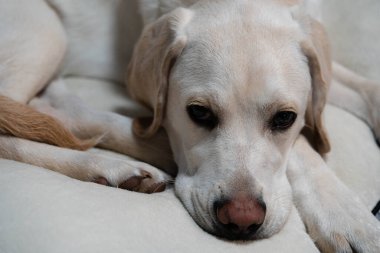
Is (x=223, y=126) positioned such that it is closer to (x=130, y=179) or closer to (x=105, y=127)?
(x=130, y=179)

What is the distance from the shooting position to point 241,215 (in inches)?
61.4

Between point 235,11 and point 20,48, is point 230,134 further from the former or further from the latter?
point 20,48

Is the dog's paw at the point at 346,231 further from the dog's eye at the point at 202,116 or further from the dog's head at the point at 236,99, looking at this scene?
the dog's eye at the point at 202,116

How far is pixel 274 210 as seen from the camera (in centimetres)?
169

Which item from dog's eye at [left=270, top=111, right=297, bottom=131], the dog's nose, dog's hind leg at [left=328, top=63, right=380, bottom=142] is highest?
dog's eye at [left=270, top=111, right=297, bottom=131]

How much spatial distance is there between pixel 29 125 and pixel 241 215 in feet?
2.69

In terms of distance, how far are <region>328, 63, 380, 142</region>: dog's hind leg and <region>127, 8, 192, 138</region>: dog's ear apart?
835mm

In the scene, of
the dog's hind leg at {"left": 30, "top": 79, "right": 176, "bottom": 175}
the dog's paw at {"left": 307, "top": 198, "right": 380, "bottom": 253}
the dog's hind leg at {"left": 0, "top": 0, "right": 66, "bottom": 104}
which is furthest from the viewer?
the dog's hind leg at {"left": 0, "top": 0, "right": 66, "bottom": 104}

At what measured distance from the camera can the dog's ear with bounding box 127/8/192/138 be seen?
74.9 inches

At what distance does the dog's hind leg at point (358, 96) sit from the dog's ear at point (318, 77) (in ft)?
1.25

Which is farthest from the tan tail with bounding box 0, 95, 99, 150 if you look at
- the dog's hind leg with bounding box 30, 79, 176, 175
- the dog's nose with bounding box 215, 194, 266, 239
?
the dog's nose with bounding box 215, 194, 266, 239

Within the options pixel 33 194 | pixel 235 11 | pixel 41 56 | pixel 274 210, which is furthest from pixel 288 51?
pixel 41 56

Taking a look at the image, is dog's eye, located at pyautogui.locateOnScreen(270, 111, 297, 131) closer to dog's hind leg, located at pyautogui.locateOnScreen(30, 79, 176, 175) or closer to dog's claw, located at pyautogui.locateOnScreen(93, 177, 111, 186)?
dog's hind leg, located at pyautogui.locateOnScreen(30, 79, 176, 175)

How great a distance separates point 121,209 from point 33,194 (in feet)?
0.80
